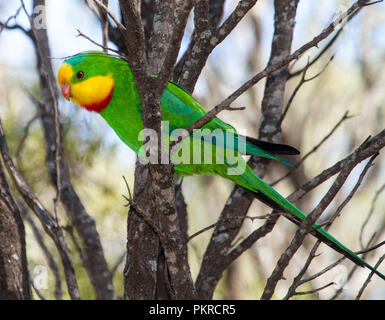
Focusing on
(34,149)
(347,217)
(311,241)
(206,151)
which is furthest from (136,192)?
(347,217)

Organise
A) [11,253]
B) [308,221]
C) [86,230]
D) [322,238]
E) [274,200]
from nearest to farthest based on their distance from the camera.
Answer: [308,221], [322,238], [11,253], [274,200], [86,230]

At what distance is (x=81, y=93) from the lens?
2979mm

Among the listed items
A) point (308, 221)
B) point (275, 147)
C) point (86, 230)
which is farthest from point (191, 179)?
point (308, 221)

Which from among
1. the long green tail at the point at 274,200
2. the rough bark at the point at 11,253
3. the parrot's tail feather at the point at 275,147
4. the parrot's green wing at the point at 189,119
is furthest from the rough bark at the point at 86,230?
the parrot's tail feather at the point at 275,147

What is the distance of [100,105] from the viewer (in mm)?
2955

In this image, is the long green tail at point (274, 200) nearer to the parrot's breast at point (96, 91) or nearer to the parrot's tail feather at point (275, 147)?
the parrot's tail feather at point (275, 147)

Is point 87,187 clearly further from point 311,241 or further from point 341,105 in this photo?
point 341,105

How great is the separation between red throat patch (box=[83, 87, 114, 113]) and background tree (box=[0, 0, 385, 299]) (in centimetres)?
23

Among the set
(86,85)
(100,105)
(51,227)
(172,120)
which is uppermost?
(86,85)

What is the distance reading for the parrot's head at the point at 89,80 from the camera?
2.92 meters

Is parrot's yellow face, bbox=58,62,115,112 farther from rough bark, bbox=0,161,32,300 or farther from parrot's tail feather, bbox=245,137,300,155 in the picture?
parrot's tail feather, bbox=245,137,300,155

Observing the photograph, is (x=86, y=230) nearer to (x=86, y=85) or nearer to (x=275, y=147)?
(x=86, y=85)

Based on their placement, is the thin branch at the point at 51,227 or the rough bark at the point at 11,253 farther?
the thin branch at the point at 51,227

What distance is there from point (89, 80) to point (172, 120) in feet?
1.90
